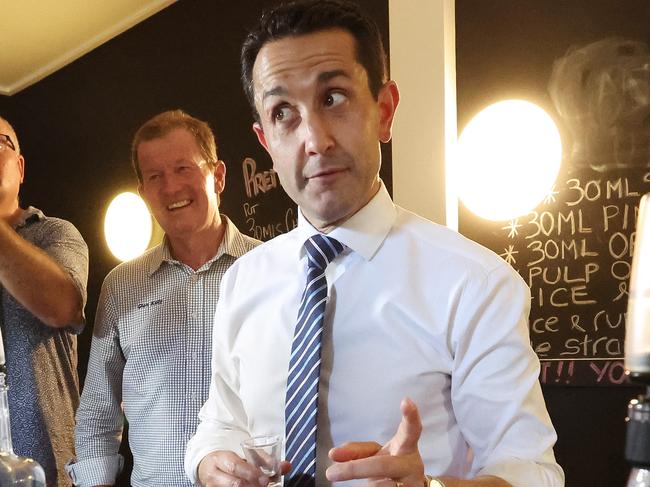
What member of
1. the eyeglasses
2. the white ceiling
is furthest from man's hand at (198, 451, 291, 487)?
the white ceiling

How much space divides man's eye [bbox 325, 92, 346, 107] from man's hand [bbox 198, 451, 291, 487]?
62 cm

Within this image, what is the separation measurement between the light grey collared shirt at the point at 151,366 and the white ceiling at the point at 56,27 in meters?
2.50

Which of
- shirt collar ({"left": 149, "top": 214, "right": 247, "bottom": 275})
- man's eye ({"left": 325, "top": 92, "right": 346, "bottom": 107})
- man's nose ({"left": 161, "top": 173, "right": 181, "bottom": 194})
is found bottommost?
shirt collar ({"left": 149, "top": 214, "right": 247, "bottom": 275})

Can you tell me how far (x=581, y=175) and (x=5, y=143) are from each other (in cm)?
184

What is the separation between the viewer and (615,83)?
2.35 m

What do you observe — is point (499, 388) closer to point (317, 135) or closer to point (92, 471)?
point (317, 135)

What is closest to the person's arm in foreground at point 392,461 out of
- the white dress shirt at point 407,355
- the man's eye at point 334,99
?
the white dress shirt at point 407,355

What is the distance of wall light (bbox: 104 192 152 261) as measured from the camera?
4359 millimetres

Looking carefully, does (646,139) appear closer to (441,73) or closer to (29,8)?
(441,73)

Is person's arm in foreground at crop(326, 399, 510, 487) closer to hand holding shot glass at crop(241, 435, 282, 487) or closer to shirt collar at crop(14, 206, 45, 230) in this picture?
hand holding shot glass at crop(241, 435, 282, 487)

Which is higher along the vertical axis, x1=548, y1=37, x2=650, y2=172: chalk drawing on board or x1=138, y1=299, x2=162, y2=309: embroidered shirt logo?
x1=548, y1=37, x2=650, y2=172: chalk drawing on board

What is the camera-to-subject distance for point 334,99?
1.26 metres

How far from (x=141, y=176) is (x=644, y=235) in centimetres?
210

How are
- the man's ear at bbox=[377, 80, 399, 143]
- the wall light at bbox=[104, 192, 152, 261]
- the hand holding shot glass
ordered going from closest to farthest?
the hand holding shot glass → the man's ear at bbox=[377, 80, 399, 143] → the wall light at bbox=[104, 192, 152, 261]
